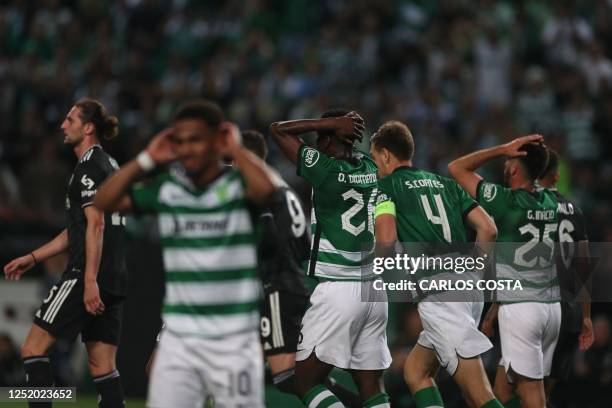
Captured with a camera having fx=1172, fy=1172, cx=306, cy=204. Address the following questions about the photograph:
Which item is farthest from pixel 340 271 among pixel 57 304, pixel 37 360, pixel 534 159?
pixel 37 360

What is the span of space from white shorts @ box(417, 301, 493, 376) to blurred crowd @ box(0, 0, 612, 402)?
7.28m

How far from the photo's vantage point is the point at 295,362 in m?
9.03

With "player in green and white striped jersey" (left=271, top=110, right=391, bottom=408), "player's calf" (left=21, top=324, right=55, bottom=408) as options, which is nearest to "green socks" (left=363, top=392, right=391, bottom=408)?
"player in green and white striped jersey" (left=271, top=110, right=391, bottom=408)

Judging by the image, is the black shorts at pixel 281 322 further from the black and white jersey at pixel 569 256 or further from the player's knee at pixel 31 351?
the black and white jersey at pixel 569 256

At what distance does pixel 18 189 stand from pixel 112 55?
3.56 meters

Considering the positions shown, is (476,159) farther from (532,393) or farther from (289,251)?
(532,393)

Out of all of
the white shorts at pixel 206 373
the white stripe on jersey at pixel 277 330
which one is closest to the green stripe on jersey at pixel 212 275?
the white shorts at pixel 206 373

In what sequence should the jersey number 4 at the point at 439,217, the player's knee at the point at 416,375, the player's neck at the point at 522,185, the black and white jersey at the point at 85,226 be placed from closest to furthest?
the black and white jersey at the point at 85,226, the jersey number 4 at the point at 439,217, the player's knee at the point at 416,375, the player's neck at the point at 522,185

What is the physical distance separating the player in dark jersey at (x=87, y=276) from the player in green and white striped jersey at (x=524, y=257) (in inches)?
112

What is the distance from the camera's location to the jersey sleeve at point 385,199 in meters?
8.84

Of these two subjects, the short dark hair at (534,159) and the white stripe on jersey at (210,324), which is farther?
the short dark hair at (534,159)

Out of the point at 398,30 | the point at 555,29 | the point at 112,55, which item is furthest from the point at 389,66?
the point at 112,55

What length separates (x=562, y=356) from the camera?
1014 cm

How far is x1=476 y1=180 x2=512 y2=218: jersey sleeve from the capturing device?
945cm
